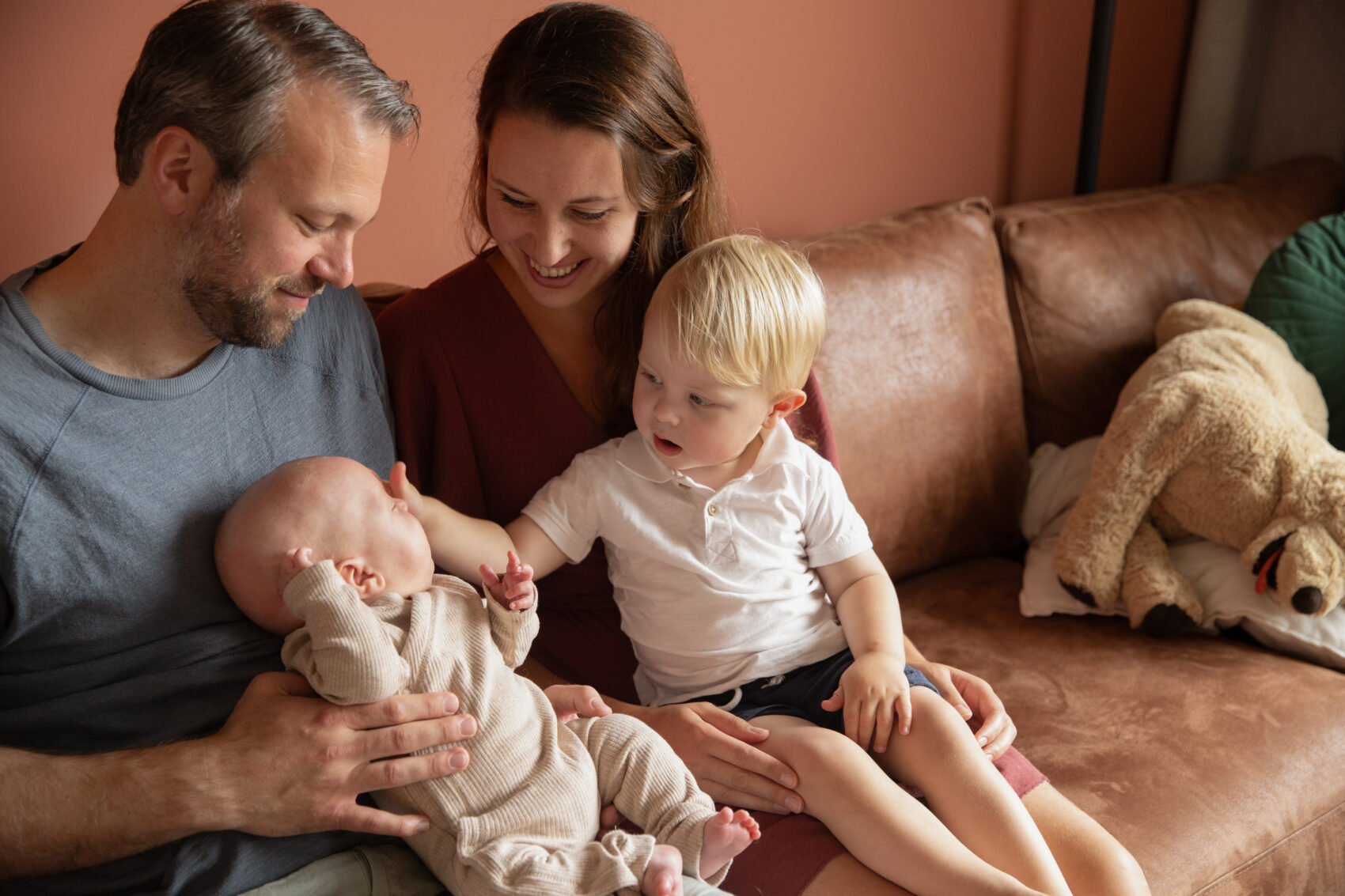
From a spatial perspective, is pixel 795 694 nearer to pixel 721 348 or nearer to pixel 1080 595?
pixel 721 348

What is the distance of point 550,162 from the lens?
142 centimetres

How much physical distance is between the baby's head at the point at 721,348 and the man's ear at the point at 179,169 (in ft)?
1.91

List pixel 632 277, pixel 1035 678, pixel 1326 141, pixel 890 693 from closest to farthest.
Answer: pixel 890 693 → pixel 632 277 → pixel 1035 678 → pixel 1326 141

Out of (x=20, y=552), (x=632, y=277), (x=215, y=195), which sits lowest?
(x=20, y=552)

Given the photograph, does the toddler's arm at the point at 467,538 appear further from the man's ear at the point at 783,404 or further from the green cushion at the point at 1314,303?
the green cushion at the point at 1314,303

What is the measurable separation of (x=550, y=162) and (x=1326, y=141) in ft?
8.73

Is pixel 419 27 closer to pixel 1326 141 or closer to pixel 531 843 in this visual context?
pixel 531 843

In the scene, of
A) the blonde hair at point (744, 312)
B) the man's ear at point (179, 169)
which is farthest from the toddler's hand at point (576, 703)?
the man's ear at point (179, 169)

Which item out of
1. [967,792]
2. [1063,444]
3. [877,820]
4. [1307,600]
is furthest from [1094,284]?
[877,820]

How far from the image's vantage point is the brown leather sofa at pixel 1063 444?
167 centimetres

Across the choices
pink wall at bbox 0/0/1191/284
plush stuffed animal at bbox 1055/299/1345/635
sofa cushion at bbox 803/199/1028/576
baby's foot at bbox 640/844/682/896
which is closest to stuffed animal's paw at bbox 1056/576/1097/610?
plush stuffed animal at bbox 1055/299/1345/635

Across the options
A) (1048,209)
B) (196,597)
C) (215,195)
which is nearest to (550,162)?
(215,195)

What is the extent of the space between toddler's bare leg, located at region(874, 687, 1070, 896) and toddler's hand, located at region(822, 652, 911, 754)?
3 cm

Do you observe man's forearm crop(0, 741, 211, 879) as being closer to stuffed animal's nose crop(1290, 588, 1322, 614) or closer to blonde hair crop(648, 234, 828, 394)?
blonde hair crop(648, 234, 828, 394)
